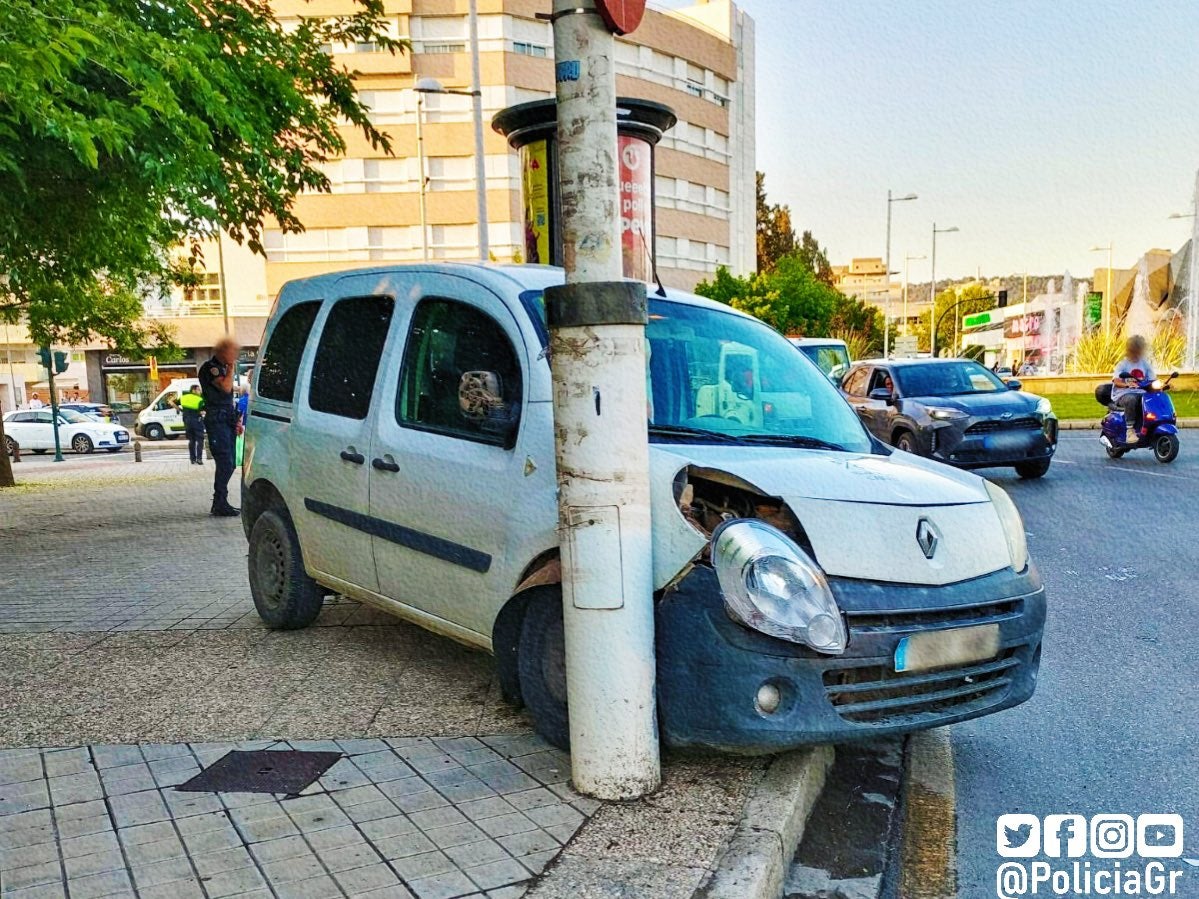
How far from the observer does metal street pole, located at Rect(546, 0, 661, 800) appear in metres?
3.02

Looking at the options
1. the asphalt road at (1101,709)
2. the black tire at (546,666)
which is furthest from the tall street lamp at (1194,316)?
the black tire at (546,666)

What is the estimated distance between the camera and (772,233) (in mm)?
68812

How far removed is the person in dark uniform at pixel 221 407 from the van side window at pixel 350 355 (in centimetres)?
605

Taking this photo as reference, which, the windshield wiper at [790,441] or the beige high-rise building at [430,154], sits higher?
the beige high-rise building at [430,154]

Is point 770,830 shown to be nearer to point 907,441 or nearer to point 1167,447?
point 907,441

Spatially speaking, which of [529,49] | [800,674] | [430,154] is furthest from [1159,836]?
[529,49]

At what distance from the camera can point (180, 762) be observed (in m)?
3.50

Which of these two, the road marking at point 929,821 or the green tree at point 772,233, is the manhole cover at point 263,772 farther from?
the green tree at point 772,233

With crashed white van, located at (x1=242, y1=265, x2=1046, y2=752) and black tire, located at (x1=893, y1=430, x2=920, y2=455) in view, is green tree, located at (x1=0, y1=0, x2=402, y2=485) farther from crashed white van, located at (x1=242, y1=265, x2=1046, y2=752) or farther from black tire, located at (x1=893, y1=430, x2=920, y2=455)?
black tire, located at (x1=893, y1=430, x2=920, y2=455)

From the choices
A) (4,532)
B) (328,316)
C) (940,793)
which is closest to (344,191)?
(4,532)

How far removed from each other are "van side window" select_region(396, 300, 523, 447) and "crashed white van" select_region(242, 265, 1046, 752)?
0.4 inches

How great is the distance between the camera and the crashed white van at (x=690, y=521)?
3033mm

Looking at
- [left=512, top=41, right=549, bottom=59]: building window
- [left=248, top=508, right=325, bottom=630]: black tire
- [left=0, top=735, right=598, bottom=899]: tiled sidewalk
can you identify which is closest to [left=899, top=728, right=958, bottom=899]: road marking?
[left=0, top=735, right=598, bottom=899]: tiled sidewalk

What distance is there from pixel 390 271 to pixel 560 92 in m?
1.89
